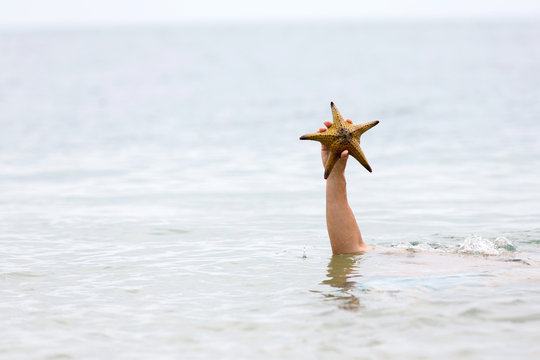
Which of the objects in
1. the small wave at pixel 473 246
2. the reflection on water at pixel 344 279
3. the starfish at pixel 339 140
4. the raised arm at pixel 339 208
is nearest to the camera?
the reflection on water at pixel 344 279

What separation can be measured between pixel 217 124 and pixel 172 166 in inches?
370

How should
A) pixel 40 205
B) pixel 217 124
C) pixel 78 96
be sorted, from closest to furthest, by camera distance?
pixel 40 205 → pixel 217 124 → pixel 78 96

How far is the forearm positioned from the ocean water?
0.91ft

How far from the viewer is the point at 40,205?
12867mm

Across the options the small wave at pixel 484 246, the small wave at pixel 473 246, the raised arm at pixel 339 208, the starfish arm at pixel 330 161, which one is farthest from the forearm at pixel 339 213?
the small wave at pixel 484 246

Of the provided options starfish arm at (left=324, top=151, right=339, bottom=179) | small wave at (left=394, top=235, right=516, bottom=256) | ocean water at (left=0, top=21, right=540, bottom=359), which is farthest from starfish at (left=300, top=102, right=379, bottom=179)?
small wave at (left=394, top=235, right=516, bottom=256)

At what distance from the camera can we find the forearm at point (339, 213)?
7.75 m

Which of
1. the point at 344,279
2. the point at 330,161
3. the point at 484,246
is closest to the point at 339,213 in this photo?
the point at 330,161

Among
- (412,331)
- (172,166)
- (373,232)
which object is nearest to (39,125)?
(172,166)

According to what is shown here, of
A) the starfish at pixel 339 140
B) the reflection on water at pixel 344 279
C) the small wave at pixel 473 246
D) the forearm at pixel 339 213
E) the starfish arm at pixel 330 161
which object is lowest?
the reflection on water at pixel 344 279

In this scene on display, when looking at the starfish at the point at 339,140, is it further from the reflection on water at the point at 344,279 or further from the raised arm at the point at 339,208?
the reflection on water at the point at 344,279

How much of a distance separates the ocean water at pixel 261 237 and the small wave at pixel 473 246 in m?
0.04

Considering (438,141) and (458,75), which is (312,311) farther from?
(458,75)

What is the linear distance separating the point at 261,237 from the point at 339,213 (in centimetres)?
269
